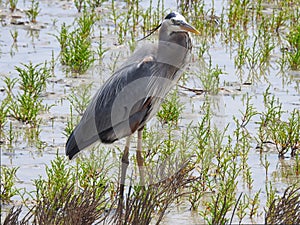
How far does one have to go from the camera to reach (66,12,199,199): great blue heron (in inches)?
249

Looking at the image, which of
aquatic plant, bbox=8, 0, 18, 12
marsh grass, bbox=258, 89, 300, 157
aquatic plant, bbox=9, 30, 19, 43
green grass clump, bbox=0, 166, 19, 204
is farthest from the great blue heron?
aquatic plant, bbox=8, 0, 18, 12

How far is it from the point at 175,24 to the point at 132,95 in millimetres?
567

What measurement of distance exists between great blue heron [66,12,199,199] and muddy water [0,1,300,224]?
70 centimetres

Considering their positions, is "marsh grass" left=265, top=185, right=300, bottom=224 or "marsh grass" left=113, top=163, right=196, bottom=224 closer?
"marsh grass" left=265, top=185, right=300, bottom=224

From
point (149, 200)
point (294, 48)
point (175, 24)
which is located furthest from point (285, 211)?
point (294, 48)

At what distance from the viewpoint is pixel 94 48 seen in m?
9.72

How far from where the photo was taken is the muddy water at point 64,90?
7.15 metres

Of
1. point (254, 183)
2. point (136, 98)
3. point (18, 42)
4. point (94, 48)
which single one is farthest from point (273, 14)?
point (136, 98)

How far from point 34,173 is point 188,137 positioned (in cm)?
123

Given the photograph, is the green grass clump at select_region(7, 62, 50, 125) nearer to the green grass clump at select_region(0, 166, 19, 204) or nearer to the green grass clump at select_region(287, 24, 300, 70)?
the green grass clump at select_region(0, 166, 19, 204)

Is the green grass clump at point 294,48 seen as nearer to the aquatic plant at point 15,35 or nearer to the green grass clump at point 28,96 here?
the green grass clump at point 28,96

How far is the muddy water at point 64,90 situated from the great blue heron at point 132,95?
70 centimetres

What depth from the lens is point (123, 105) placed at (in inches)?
250

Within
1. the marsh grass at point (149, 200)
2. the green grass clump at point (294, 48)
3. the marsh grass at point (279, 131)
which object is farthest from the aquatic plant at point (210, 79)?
the marsh grass at point (149, 200)
